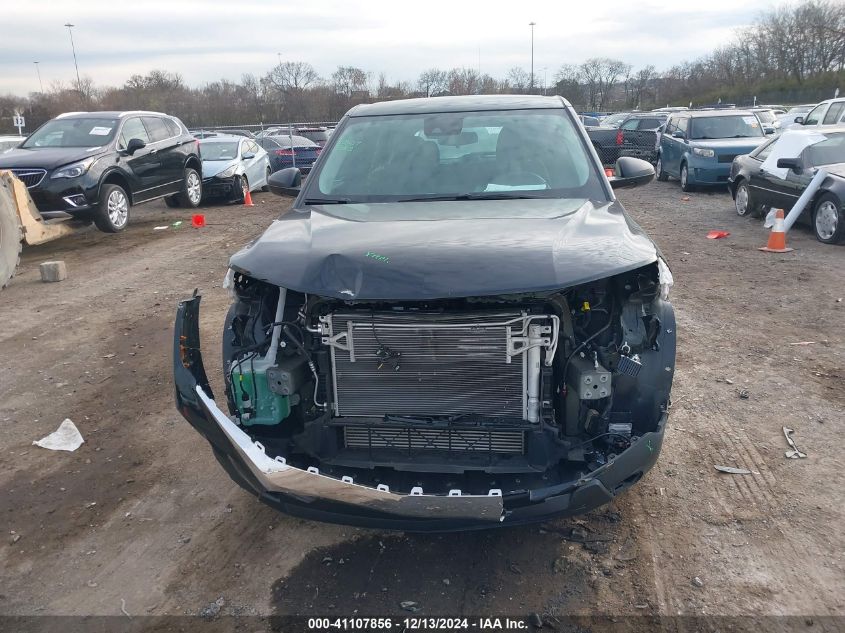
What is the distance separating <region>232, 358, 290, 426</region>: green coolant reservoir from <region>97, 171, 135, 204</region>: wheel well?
8.89 metres

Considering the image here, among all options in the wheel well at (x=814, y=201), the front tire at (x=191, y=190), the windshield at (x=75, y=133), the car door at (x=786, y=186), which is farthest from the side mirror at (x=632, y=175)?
the front tire at (x=191, y=190)

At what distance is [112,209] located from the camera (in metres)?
11.1

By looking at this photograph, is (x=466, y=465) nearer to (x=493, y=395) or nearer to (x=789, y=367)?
(x=493, y=395)

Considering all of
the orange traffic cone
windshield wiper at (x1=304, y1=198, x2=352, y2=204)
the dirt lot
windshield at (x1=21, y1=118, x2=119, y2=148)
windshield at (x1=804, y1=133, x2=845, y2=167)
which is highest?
windshield at (x1=21, y1=118, x2=119, y2=148)

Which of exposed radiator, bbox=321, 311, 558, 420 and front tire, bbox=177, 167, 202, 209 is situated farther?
front tire, bbox=177, 167, 202, 209

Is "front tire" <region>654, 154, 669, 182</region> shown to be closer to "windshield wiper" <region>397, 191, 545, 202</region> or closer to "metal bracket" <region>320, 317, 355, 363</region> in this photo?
"windshield wiper" <region>397, 191, 545, 202</region>

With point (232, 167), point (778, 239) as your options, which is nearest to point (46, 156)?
point (232, 167)

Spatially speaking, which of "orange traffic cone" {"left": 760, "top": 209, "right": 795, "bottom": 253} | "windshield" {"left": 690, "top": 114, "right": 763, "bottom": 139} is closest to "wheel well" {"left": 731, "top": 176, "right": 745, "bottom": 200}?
"orange traffic cone" {"left": 760, "top": 209, "right": 795, "bottom": 253}

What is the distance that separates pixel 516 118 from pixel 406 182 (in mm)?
885

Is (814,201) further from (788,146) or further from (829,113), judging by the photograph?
(829,113)

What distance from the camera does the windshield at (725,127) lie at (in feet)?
50.1

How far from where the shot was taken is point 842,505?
3.41 m

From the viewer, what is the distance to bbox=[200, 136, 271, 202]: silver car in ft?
49.4

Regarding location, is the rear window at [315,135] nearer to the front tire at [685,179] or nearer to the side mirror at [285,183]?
the front tire at [685,179]
